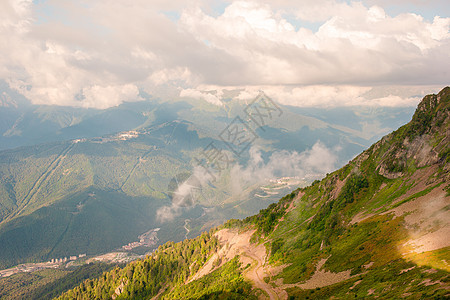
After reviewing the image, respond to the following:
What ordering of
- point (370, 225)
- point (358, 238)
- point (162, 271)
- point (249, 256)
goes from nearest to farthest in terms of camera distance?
point (358, 238), point (370, 225), point (249, 256), point (162, 271)

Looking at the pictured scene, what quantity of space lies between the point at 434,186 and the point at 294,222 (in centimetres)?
6745

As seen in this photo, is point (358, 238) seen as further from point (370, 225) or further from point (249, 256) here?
point (249, 256)

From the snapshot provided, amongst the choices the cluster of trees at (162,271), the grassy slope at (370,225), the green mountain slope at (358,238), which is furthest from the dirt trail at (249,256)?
the cluster of trees at (162,271)

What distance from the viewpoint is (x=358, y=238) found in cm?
8344

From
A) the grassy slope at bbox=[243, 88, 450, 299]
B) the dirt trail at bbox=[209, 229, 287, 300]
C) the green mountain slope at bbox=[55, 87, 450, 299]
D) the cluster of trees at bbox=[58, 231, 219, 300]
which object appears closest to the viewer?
the grassy slope at bbox=[243, 88, 450, 299]

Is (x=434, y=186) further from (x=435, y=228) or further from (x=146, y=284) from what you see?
(x=146, y=284)

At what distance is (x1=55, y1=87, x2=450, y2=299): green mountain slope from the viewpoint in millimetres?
57969

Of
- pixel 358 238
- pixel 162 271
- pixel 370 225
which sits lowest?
pixel 162 271

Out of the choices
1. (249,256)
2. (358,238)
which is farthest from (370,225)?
(249,256)

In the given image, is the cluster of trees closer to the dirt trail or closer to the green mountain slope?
the green mountain slope

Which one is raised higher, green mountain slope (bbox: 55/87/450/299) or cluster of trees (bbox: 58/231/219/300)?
green mountain slope (bbox: 55/87/450/299)

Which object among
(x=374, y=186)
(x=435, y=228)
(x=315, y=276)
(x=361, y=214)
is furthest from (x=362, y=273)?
(x=374, y=186)

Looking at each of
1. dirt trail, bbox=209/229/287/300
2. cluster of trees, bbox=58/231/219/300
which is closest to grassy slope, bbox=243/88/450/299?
dirt trail, bbox=209/229/287/300

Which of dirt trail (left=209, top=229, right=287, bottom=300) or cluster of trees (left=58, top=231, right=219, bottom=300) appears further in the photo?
cluster of trees (left=58, top=231, right=219, bottom=300)
